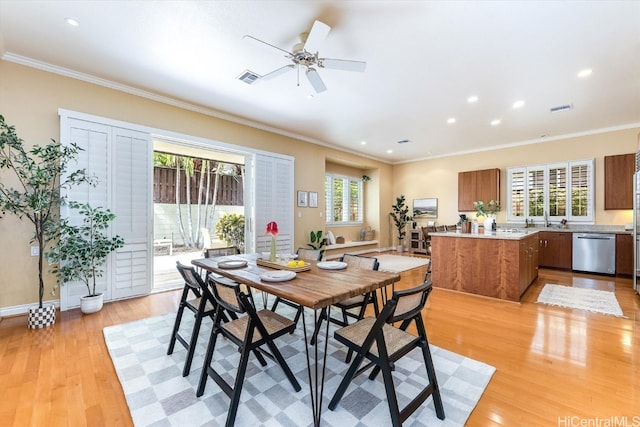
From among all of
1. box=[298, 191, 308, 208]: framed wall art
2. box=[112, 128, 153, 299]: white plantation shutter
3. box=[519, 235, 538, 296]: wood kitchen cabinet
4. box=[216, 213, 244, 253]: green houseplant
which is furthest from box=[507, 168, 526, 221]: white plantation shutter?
box=[112, 128, 153, 299]: white plantation shutter

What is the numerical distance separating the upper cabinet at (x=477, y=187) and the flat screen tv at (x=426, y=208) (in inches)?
30.4

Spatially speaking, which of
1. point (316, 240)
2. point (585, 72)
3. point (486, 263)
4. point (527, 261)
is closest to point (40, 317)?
point (316, 240)

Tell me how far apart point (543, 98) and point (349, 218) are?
549 cm

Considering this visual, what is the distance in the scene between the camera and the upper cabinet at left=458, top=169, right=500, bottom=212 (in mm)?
6793

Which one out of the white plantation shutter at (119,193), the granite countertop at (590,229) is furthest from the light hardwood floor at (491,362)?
the granite countertop at (590,229)

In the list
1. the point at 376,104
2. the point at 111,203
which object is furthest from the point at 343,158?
the point at 111,203

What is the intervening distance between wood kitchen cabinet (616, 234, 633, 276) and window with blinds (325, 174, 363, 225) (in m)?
5.76

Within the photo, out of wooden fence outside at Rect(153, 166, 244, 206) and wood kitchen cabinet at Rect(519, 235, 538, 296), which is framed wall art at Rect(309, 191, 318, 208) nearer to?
wooden fence outside at Rect(153, 166, 244, 206)

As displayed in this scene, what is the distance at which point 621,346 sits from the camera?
246 centimetres

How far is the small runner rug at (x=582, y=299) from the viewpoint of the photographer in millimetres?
3406

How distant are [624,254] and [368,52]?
6.12 m

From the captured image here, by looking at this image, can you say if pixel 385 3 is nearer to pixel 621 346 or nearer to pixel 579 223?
pixel 621 346

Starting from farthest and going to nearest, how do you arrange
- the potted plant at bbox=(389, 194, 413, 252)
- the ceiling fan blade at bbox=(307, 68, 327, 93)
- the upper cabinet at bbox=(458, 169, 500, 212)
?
the potted plant at bbox=(389, 194, 413, 252), the upper cabinet at bbox=(458, 169, 500, 212), the ceiling fan blade at bbox=(307, 68, 327, 93)

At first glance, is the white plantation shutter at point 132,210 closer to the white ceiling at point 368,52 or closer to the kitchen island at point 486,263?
the white ceiling at point 368,52
